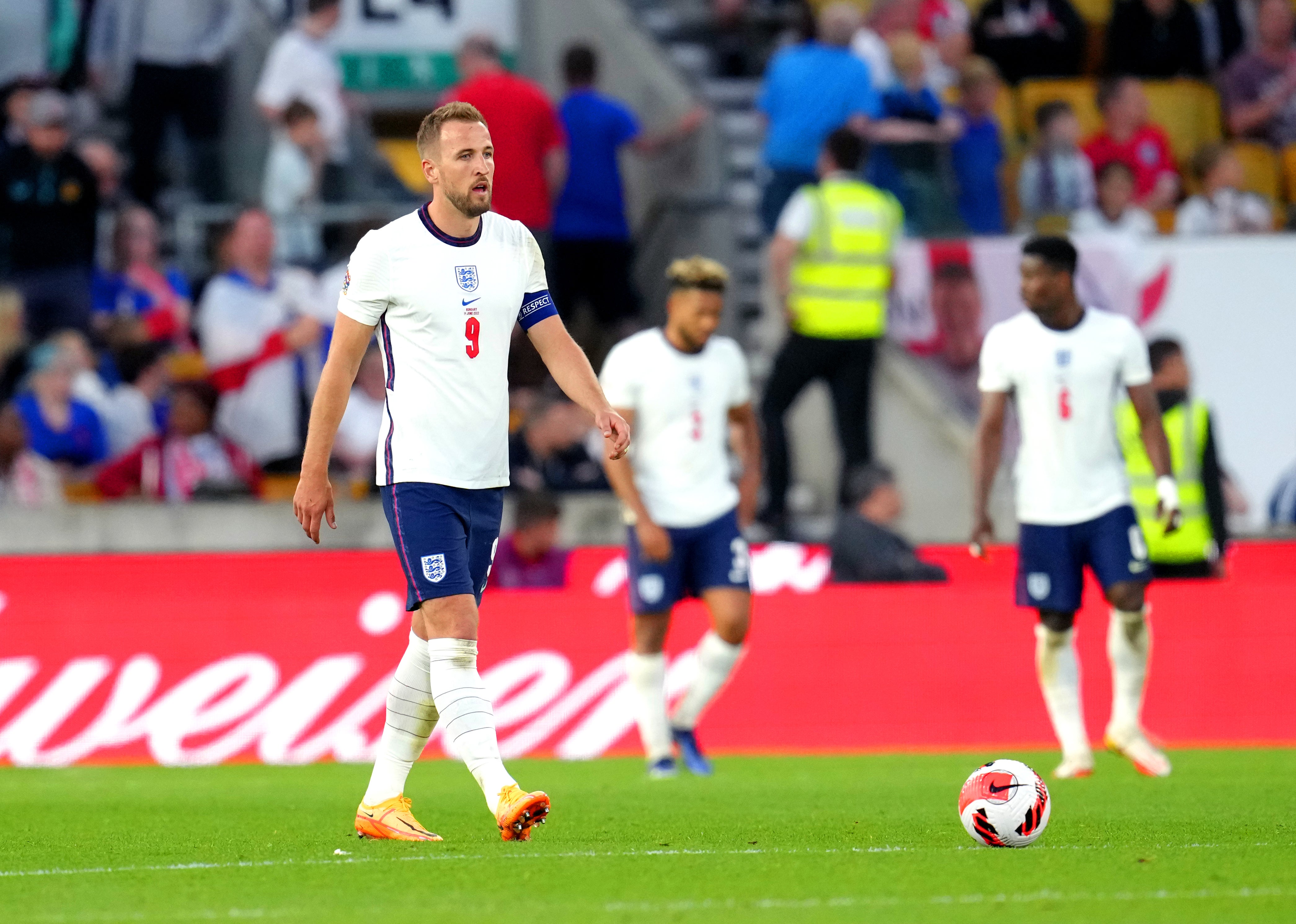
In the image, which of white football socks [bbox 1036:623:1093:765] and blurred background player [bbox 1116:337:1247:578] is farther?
blurred background player [bbox 1116:337:1247:578]

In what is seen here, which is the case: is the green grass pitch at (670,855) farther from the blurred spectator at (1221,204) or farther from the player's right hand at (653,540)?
the blurred spectator at (1221,204)

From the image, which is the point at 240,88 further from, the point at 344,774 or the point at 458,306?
the point at 458,306

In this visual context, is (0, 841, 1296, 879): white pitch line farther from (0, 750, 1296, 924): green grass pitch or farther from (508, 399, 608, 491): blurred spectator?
(508, 399, 608, 491): blurred spectator

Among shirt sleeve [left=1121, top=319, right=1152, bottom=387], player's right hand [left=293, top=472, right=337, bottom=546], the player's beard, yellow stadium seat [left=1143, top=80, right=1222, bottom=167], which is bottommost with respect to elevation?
player's right hand [left=293, top=472, right=337, bottom=546]

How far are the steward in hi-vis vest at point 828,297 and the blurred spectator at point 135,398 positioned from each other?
3927 millimetres

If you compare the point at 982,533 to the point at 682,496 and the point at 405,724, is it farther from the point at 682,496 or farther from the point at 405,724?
the point at 405,724

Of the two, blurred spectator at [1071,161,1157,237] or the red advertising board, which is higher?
blurred spectator at [1071,161,1157,237]

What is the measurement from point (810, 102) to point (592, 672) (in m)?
4.68

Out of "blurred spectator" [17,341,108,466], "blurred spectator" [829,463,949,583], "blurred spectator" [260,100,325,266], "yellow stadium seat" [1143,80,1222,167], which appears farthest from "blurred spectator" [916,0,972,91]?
"blurred spectator" [17,341,108,466]

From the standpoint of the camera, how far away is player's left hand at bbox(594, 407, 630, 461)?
6.91 m

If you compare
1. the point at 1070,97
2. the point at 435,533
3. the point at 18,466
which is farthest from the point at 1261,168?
the point at 435,533

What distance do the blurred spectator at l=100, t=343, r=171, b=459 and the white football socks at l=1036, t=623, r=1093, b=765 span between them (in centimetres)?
657

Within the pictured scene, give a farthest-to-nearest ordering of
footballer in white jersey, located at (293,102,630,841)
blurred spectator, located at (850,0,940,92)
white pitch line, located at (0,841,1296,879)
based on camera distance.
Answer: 1. blurred spectator, located at (850,0,940,92)
2. footballer in white jersey, located at (293,102,630,841)
3. white pitch line, located at (0,841,1296,879)

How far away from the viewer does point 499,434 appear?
6996 millimetres
